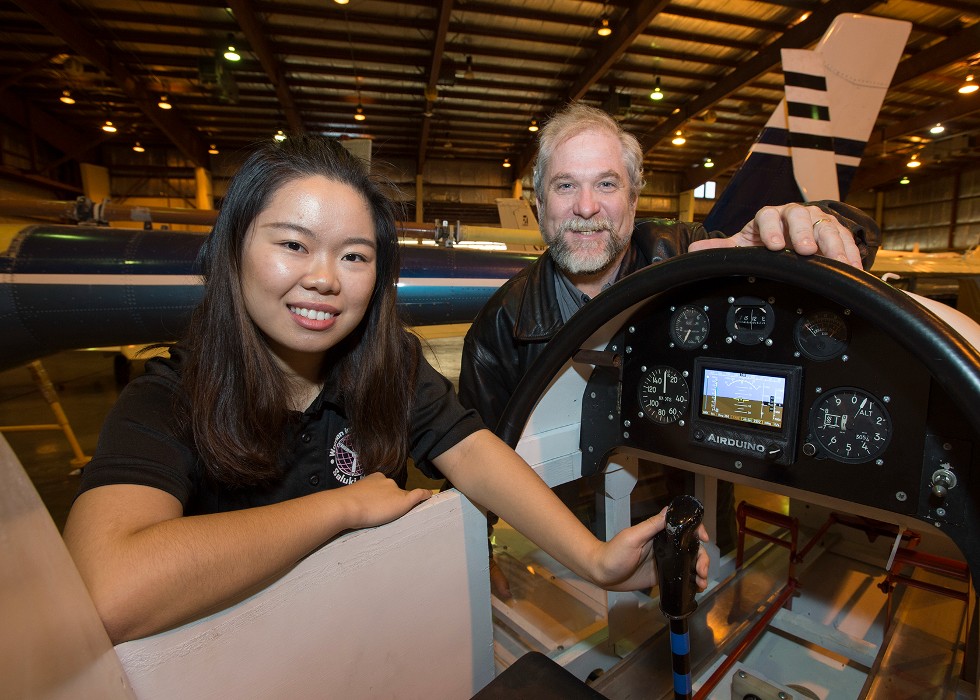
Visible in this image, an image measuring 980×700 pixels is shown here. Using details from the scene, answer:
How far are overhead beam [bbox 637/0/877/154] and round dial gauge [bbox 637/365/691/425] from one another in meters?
4.69

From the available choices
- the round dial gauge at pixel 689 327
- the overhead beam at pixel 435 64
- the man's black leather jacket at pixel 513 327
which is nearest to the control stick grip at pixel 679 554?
the round dial gauge at pixel 689 327

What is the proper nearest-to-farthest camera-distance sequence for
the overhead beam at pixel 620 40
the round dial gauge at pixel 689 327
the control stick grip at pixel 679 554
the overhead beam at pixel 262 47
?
the control stick grip at pixel 679 554 < the round dial gauge at pixel 689 327 < the overhead beam at pixel 262 47 < the overhead beam at pixel 620 40

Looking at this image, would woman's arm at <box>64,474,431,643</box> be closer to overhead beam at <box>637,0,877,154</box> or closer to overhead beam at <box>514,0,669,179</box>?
overhead beam at <box>637,0,877,154</box>

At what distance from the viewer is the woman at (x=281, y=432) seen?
0.60 metres

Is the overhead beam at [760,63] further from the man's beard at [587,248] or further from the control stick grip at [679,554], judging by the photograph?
the control stick grip at [679,554]

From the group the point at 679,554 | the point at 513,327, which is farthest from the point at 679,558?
the point at 513,327

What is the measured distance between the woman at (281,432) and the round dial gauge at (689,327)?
0.41 metres

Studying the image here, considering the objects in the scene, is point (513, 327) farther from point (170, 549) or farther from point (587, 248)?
point (170, 549)

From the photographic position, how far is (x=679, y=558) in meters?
0.72

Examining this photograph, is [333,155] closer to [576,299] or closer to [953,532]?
[576,299]

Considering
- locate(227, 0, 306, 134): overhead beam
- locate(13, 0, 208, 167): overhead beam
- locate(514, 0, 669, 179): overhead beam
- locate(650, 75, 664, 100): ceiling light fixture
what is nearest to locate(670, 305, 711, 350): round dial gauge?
locate(514, 0, 669, 179): overhead beam

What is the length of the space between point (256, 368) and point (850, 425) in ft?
3.29

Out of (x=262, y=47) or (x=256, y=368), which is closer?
(x=256, y=368)

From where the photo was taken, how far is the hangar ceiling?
6949 millimetres
